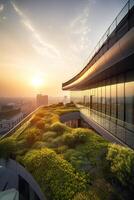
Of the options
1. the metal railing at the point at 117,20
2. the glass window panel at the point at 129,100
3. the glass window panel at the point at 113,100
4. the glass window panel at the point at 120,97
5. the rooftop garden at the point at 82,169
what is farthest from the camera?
the glass window panel at the point at 113,100

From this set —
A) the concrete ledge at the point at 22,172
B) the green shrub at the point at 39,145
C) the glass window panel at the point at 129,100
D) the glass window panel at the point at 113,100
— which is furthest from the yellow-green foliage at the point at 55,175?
the glass window panel at the point at 113,100

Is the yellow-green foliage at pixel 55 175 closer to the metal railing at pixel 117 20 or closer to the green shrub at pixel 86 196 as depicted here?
the green shrub at pixel 86 196

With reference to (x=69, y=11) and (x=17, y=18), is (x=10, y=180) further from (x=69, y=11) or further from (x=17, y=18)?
(x=69, y=11)

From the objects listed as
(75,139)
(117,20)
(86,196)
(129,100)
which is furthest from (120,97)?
(86,196)

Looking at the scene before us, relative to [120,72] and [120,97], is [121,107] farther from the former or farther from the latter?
[120,72]

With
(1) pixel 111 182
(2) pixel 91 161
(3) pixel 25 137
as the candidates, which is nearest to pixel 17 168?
(3) pixel 25 137

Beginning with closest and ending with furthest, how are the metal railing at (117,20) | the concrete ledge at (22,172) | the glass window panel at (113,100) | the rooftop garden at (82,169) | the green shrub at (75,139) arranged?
the rooftop garden at (82,169) → the concrete ledge at (22,172) → the metal railing at (117,20) → the green shrub at (75,139) → the glass window panel at (113,100)
